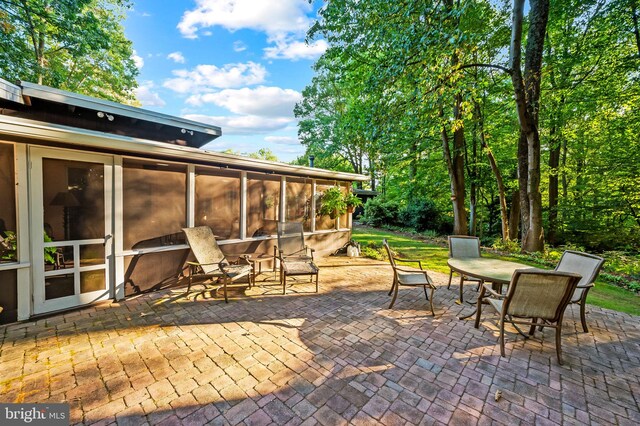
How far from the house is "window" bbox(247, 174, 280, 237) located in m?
0.03

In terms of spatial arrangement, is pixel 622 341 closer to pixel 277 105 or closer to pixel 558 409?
pixel 558 409

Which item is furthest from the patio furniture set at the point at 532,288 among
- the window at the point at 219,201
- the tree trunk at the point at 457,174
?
the tree trunk at the point at 457,174

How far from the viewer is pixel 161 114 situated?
19.2 feet

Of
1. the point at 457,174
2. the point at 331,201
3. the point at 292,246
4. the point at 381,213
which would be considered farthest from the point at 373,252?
the point at 381,213

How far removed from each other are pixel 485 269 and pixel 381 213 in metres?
13.4

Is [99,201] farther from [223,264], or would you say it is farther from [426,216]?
[426,216]

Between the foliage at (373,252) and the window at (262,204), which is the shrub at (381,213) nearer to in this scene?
the foliage at (373,252)

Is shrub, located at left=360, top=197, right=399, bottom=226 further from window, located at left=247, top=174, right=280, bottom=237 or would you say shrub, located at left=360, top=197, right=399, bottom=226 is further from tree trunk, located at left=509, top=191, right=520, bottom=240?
window, located at left=247, top=174, right=280, bottom=237

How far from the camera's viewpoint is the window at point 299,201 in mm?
6625

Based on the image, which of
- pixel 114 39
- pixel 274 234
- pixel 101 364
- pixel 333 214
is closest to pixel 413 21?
pixel 333 214

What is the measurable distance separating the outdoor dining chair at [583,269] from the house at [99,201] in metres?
5.31

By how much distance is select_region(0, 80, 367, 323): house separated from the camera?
325cm

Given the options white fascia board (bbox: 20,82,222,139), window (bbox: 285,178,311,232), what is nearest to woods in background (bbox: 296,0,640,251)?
window (bbox: 285,178,311,232)

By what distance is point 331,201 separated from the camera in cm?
731
